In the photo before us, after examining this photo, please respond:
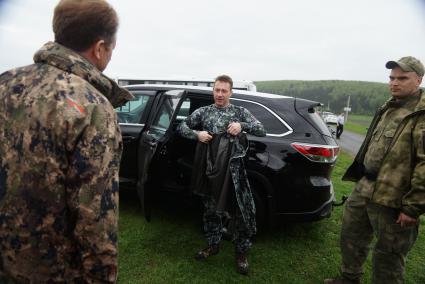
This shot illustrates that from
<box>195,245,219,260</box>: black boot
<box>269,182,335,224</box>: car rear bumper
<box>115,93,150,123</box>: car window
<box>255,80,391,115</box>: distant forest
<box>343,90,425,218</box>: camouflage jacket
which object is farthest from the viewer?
<box>255,80,391,115</box>: distant forest

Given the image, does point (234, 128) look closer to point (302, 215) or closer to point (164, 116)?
point (164, 116)

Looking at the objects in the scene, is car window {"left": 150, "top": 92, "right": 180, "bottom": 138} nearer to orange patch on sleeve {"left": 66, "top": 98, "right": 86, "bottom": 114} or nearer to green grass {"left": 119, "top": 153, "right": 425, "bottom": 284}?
green grass {"left": 119, "top": 153, "right": 425, "bottom": 284}

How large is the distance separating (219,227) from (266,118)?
1325mm

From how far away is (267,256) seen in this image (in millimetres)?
3375

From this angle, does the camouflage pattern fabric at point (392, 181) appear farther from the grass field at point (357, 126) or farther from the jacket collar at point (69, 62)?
the grass field at point (357, 126)

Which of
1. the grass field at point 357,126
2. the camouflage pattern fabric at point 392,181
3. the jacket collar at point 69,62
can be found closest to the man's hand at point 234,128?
the camouflage pattern fabric at point 392,181

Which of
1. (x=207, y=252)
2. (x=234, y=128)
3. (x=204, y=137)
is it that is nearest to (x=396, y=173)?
(x=234, y=128)

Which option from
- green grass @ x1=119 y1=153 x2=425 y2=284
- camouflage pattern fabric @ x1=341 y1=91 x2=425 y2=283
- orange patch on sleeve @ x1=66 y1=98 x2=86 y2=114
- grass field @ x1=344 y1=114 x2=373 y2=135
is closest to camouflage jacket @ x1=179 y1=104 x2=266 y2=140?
camouflage pattern fabric @ x1=341 y1=91 x2=425 y2=283

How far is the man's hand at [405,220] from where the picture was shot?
2223 mm

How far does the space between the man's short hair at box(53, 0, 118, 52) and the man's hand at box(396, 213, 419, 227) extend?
2.31 m

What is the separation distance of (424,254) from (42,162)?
416cm

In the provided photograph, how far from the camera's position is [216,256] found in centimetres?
331

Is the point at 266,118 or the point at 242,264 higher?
the point at 266,118

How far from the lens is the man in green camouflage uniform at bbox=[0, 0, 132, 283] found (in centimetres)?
112
